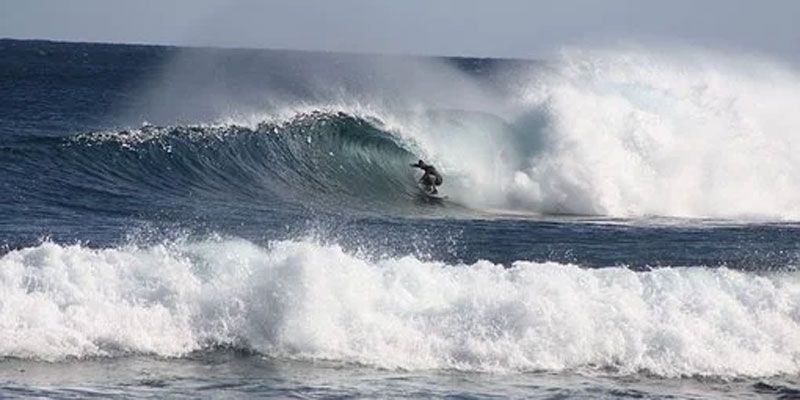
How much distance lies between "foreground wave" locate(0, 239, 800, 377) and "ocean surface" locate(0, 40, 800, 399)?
0.11 feet

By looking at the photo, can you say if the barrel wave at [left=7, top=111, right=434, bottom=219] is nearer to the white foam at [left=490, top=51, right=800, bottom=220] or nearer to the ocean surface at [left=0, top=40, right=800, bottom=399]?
the ocean surface at [left=0, top=40, right=800, bottom=399]

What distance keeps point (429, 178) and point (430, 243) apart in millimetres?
7509

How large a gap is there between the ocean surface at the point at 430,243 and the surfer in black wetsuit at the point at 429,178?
28cm

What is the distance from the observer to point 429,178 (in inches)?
1243

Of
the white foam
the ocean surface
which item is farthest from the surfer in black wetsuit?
the white foam

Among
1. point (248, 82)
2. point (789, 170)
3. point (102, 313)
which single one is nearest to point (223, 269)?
point (102, 313)

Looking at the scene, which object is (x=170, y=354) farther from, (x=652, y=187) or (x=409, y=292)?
(x=652, y=187)

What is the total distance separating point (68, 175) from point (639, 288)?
1315 cm

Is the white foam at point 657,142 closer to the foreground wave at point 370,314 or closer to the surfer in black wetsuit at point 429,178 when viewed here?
the surfer in black wetsuit at point 429,178

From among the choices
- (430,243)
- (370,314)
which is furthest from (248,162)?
(370,314)

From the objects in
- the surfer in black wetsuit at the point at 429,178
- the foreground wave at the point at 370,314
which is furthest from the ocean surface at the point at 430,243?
the surfer in black wetsuit at the point at 429,178

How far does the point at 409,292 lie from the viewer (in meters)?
18.4

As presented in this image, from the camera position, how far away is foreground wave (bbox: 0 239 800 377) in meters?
16.9

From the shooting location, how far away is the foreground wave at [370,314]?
55.4ft
